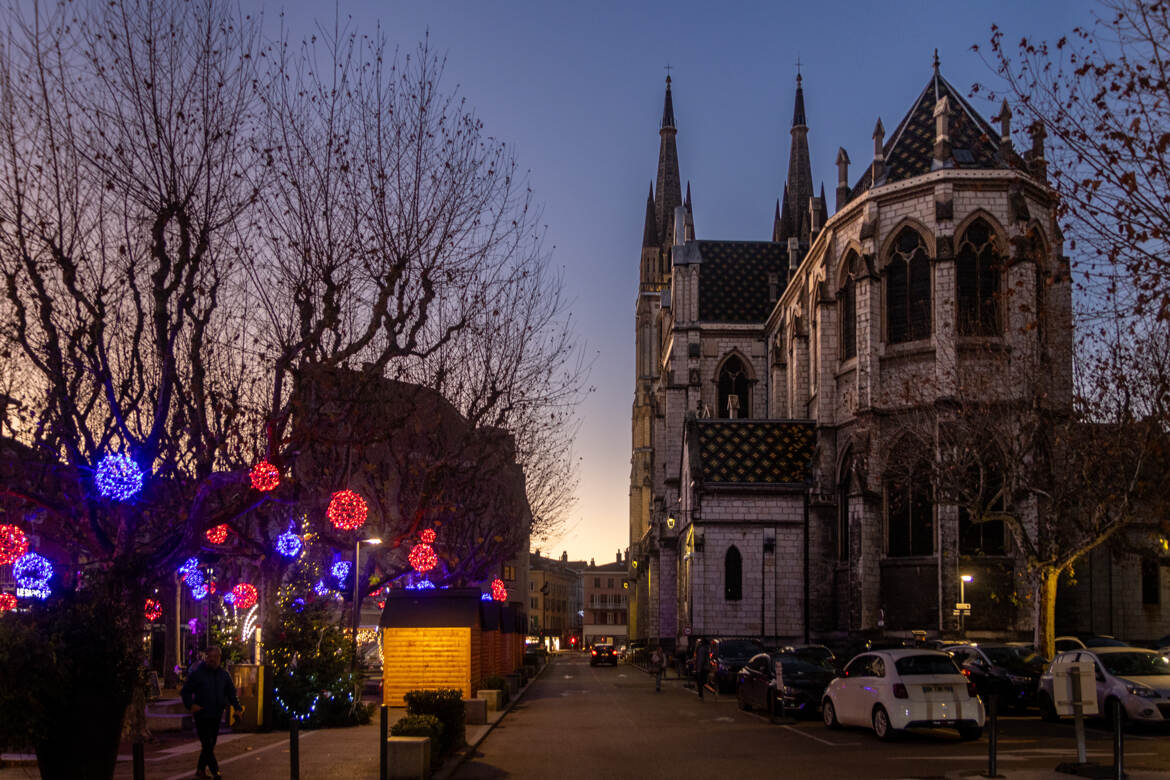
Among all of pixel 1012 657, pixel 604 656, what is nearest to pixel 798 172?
pixel 604 656

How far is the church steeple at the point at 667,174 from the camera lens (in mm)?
94938

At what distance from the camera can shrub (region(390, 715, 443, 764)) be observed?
16031 mm

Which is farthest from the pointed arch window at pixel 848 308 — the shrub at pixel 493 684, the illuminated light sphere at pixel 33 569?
the illuminated light sphere at pixel 33 569

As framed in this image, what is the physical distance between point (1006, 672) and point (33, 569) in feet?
68.6

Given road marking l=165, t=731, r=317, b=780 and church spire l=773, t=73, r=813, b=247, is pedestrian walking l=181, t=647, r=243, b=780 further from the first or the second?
church spire l=773, t=73, r=813, b=247

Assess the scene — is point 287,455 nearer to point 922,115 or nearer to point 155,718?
point 155,718

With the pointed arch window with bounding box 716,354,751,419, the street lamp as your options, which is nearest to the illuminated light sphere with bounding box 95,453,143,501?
the street lamp

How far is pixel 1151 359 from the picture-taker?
95.5 ft

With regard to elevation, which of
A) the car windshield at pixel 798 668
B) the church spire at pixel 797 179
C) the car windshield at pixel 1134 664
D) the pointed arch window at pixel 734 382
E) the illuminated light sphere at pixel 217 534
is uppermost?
the church spire at pixel 797 179

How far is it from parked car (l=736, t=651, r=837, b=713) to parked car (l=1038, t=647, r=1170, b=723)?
5.20m

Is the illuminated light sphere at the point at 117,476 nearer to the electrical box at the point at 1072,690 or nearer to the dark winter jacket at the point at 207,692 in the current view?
the dark winter jacket at the point at 207,692

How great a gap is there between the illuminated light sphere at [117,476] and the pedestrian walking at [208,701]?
8.05ft

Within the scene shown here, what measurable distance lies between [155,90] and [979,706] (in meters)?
16.4

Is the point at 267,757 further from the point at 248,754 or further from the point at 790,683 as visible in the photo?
the point at 790,683
